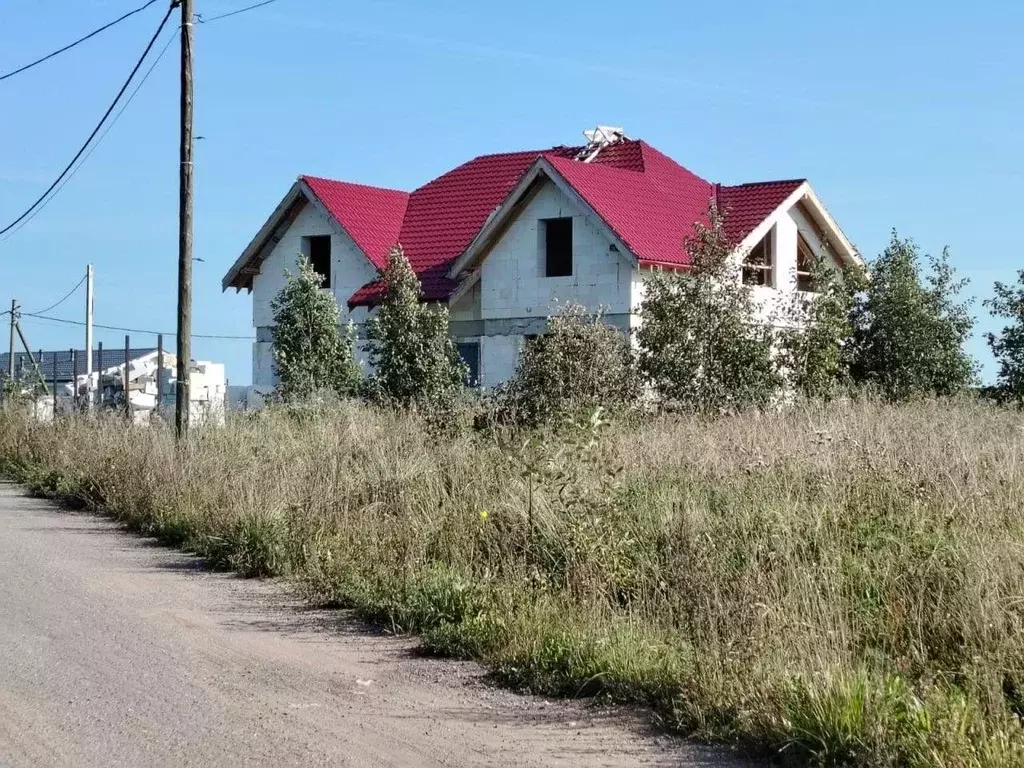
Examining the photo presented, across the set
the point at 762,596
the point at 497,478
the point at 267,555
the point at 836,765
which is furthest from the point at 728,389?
the point at 836,765

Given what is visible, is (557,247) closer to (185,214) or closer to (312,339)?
(312,339)

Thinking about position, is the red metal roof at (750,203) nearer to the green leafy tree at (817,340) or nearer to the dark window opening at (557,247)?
the dark window opening at (557,247)

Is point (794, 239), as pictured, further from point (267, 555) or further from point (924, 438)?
point (267, 555)

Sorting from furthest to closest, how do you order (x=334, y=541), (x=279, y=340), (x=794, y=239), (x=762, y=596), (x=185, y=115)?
(x=794, y=239)
(x=279, y=340)
(x=185, y=115)
(x=334, y=541)
(x=762, y=596)

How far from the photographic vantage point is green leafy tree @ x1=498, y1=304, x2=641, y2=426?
59.7 ft

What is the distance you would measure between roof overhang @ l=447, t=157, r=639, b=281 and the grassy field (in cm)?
1265

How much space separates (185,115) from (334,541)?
9.45 m

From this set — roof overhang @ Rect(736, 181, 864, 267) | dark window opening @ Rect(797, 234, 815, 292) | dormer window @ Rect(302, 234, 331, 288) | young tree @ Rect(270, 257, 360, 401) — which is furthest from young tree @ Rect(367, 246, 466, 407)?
dark window opening @ Rect(797, 234, 815, 292)

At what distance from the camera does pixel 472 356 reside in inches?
1216

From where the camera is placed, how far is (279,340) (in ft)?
93.2

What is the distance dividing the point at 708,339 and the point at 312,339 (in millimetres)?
10162

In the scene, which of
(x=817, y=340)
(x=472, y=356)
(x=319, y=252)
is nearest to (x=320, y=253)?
(x=319, y=252)

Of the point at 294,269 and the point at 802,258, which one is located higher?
the point at 802,258

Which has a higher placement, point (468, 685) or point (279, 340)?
point (279, 340)
